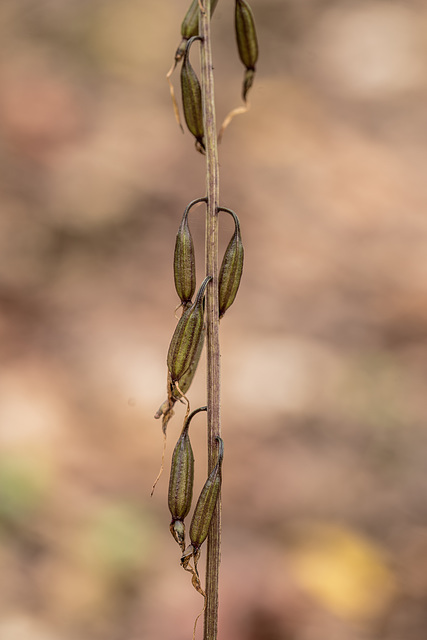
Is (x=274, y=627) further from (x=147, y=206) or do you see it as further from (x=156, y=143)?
(x=156, y=143)

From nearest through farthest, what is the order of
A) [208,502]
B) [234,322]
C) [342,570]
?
[208,502]
[342,570]
[234,322]

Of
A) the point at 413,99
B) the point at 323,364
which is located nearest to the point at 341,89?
the point at 413,99

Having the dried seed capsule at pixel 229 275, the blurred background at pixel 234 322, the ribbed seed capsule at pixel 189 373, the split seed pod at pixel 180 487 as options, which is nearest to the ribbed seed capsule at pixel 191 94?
the dried seed capsule at pixel 229 275

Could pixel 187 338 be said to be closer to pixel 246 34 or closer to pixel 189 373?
pixel 189 373

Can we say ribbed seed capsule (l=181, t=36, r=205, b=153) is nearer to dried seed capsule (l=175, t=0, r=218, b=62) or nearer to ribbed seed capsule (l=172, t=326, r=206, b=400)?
dried seed capsule (l=175, t=0, r=218, b=62)

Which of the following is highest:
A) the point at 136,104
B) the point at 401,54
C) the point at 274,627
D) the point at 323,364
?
the point at 401,54

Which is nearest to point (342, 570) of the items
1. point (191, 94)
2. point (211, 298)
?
point (211, 298)

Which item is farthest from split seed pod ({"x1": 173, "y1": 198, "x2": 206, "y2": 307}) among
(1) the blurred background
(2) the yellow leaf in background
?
(2) the yellow leaf in background
